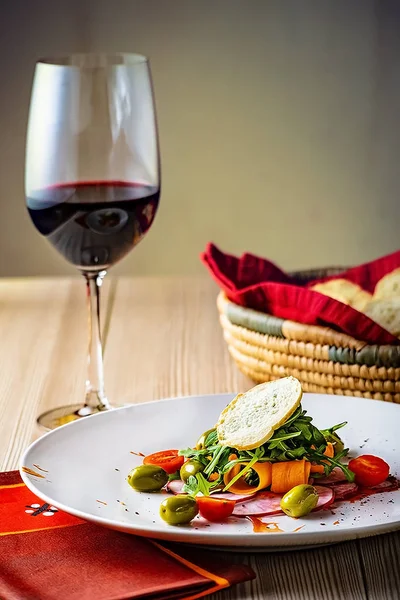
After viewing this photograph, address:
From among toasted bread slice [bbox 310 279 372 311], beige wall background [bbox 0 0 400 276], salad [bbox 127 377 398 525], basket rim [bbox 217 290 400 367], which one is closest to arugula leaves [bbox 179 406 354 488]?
salad [bbox 127 377 398 525]

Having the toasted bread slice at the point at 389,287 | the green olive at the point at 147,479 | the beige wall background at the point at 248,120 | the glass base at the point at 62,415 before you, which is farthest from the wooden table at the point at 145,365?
the beige wall background at the point at 248,120

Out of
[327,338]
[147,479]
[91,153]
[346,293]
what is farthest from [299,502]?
[346,293]

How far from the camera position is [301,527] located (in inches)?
28.5

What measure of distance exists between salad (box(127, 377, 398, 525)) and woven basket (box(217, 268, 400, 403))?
25 centimetres

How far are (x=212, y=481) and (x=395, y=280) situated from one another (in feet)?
2.06

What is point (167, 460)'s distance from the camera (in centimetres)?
88

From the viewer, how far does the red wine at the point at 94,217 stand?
1.09 meters

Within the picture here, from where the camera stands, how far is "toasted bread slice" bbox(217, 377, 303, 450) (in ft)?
2.64

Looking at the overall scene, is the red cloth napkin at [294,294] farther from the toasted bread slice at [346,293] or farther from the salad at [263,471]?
the salad at [263,471]

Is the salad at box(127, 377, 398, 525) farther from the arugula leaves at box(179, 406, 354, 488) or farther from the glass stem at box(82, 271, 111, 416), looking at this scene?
the glass stem at box(82, 271, 111, 416)

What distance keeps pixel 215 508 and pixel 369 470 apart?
155 millimetres

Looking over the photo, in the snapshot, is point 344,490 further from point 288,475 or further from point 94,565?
point 94,565

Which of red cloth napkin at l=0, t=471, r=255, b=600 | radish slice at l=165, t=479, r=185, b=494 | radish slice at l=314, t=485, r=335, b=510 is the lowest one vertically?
red cloth napkin at l=0, t=471, r=255, b=600

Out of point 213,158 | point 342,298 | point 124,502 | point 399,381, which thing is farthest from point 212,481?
point 213,158
